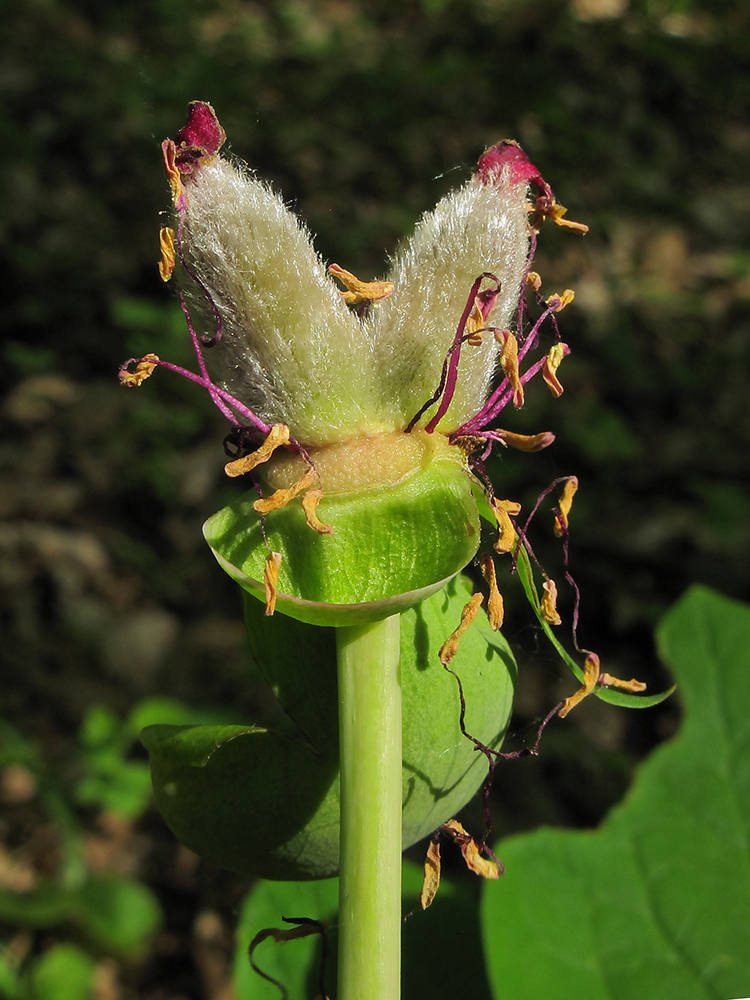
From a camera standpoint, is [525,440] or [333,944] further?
[333,944]

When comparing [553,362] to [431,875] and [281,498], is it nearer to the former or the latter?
[281,498]

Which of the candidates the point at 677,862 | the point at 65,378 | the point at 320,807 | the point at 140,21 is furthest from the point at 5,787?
the point at 140,21

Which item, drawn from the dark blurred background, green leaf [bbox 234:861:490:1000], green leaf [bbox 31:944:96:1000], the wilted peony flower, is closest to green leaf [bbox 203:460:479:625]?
the wilted peony flower

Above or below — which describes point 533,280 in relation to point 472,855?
above

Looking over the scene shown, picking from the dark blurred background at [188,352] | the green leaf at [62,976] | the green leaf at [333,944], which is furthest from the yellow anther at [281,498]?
the green leaf at [62,976]

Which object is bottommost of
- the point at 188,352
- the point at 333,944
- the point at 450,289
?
the point at 333,944

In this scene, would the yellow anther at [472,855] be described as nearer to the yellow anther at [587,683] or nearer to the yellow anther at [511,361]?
the yellow anther at [587,683]

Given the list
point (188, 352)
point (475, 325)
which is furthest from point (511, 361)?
point (188, 352)
